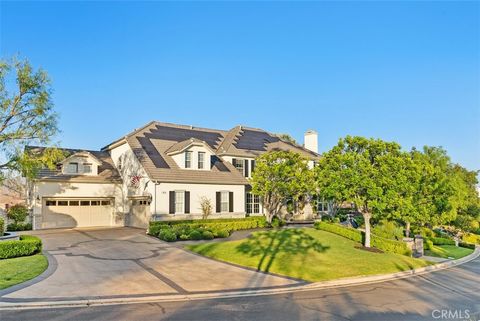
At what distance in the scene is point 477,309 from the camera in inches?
465

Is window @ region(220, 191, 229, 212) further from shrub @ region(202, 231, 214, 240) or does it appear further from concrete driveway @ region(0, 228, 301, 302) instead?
concrete driveway @ region(0, 228, 301, 302)

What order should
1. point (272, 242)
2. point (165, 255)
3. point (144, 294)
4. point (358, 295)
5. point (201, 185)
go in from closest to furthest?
point (144, 294) < point (358, 295) < point (165, 255) < point (272, 242) < point (201, 185)

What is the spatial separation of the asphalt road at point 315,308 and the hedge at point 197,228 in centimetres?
1176

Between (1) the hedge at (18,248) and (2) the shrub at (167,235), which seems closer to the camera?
(1) the hedge at (18,248)

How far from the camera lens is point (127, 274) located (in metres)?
13.8

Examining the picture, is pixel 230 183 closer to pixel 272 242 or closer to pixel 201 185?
pixel 201 185

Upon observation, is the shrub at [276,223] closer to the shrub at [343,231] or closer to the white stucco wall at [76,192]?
the shrub at [343,231]

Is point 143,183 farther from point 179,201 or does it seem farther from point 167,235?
point 167,235

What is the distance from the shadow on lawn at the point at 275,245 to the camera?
61.4 feet

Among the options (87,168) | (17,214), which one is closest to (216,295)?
(87,168)

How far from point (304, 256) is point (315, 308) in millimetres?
8499

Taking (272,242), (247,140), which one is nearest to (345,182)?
(272,242)

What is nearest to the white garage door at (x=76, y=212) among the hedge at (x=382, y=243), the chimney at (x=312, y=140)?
the hedge at (x=382, y=243)

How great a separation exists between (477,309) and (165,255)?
43.2 ft
